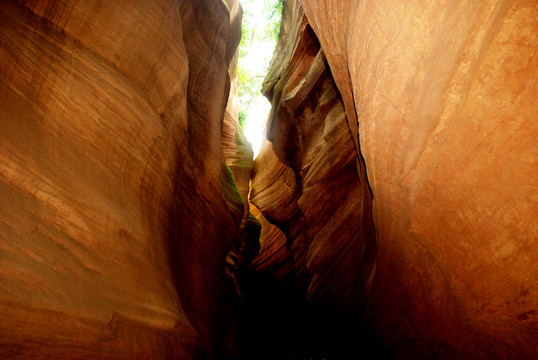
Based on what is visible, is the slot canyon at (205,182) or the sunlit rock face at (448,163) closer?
the sunlit rock face at (448,163)

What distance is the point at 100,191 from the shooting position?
389 cm

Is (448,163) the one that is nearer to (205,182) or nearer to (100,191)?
(100,191)

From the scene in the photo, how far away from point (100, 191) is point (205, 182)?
3.47 meters

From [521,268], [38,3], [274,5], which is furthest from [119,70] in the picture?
[274,5]

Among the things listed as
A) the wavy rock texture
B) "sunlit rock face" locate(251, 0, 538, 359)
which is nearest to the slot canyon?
"sunlit rock face" locate(251, 0, 538, 359)

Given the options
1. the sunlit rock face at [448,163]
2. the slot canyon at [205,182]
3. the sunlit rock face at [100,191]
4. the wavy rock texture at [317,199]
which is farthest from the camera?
the wavy rock texture at [317,199]

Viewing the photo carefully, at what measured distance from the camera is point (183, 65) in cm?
629

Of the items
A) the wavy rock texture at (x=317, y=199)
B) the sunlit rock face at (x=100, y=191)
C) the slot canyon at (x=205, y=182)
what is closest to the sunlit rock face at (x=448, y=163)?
the slot canyon at (x=205, y=182)

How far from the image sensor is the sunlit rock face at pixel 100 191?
2.82m

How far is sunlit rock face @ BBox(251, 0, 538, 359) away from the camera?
99.0 inches

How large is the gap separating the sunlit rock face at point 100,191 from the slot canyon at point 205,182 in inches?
0.8

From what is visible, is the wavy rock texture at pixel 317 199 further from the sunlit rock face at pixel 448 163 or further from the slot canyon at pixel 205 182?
the sunlit rock face at pixel 448 163

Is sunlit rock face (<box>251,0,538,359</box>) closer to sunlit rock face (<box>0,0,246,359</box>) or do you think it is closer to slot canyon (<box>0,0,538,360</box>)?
slot canyon (<box>0,0,538,360</box>)

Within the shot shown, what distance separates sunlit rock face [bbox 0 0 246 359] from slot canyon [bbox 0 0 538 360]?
0.8 inches
